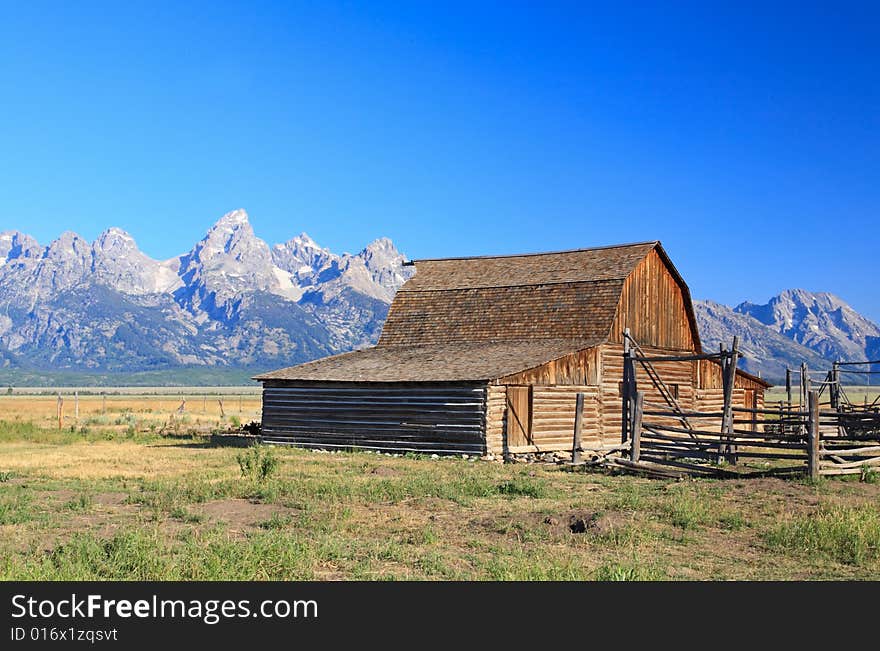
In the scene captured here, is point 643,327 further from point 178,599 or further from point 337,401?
point 178,599

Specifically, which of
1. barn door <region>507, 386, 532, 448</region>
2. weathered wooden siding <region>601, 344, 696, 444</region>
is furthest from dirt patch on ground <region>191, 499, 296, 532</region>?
weathered wooden siding <region>601, 344, 696, 444</region>

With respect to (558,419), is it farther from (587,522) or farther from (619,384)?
(587,522)

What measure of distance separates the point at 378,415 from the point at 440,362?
9.67 ft

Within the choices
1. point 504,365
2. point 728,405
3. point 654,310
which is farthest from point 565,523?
point 654,310

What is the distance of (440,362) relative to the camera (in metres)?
31.4

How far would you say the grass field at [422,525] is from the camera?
425 inches

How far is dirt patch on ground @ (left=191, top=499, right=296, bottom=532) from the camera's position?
47.6 ft

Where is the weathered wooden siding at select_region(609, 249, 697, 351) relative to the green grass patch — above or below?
above

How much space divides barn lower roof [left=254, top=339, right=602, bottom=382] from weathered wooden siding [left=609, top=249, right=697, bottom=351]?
2359 mm

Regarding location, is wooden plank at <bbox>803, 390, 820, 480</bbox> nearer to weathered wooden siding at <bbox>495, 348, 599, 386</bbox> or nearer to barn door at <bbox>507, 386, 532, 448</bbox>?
weathered wooden siding at <bbox>495, 348, 599, 386</bbox>

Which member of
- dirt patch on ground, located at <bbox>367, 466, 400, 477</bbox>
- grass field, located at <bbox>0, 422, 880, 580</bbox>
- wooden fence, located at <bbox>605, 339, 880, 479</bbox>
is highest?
wooden fence, located at <bbox>605, 339, 880, 479</bbox>

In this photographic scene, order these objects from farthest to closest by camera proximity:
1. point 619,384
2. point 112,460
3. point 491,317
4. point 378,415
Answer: point 491,317 < point 619,384 < point 378,415 < point 112,460

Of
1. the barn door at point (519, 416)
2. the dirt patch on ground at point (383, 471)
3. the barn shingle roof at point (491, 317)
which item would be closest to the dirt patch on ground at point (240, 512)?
the dirt patch on ground at point (383, 471)

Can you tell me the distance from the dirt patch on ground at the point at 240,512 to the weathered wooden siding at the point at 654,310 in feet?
60.8
